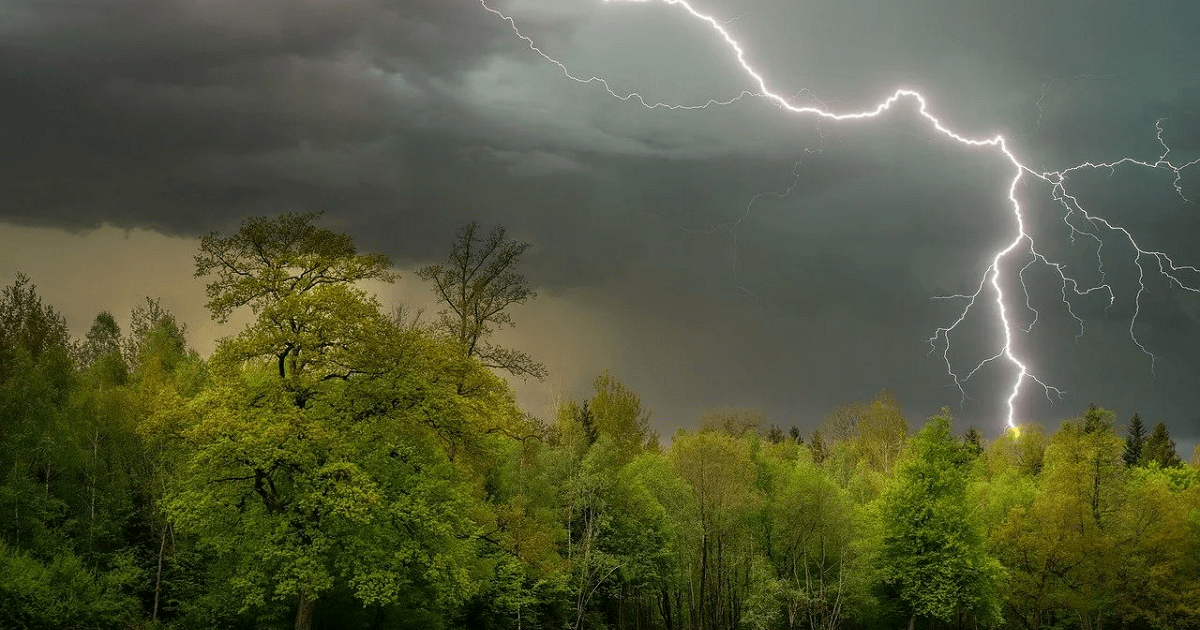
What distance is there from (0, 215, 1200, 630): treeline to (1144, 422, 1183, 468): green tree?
28.8m

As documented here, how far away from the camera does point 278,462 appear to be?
97.5 feet

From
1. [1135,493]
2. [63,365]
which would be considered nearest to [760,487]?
[1135,493]

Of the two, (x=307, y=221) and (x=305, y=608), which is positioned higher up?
(x=307, y=221)

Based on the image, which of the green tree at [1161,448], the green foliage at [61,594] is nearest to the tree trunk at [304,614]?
the green foliage at [61,594]

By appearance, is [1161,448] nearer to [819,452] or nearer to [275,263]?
[819,452]

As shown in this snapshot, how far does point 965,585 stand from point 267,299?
1523 inches

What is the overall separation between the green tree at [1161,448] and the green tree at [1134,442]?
28.6 inches

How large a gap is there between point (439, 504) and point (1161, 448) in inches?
3271

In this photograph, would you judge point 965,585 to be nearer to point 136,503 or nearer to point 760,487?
point 760,487

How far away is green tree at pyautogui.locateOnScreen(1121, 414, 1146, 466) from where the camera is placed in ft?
290

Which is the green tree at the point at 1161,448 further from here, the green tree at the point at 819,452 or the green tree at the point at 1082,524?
the green tree at the point at 1082,524

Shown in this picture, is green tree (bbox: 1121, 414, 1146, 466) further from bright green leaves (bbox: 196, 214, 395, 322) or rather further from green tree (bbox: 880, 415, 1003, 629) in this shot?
bright green leaves (bbox: 196, 214, 395, 322)

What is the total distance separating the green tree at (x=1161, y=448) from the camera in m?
89.9

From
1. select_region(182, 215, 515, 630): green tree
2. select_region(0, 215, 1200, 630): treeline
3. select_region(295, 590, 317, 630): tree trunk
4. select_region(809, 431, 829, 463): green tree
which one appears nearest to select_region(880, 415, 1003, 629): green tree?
select_region(0, 215, 1200, 630): treeline
